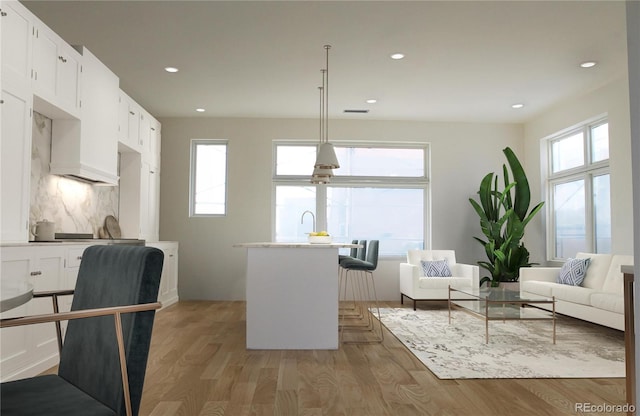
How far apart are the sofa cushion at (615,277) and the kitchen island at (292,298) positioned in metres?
3.03

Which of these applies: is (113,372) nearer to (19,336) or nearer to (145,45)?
(19,336)

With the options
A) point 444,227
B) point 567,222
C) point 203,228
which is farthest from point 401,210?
point 203,228

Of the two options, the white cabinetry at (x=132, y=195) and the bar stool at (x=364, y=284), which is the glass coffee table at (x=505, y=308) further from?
the white cabinetry at (x=132, y=195)

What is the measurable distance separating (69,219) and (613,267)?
5.72 meters

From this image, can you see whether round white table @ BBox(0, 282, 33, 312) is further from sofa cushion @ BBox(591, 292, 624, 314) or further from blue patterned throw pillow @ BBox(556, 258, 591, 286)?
blue patterned throw pillow @ BBox(556, 258, 591, 286)

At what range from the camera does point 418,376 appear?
3.23 meters

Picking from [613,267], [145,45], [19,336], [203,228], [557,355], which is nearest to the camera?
[19,336]

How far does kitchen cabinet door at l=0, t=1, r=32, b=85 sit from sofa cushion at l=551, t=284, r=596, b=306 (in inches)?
209

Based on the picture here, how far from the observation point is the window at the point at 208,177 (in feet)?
24.3

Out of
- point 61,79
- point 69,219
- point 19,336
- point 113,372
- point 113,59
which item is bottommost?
point 19,336

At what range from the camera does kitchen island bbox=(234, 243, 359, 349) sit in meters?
4.02

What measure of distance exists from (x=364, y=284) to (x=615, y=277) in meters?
3.45

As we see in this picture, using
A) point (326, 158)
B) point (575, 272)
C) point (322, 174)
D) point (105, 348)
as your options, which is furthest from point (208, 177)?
point (105, 348)

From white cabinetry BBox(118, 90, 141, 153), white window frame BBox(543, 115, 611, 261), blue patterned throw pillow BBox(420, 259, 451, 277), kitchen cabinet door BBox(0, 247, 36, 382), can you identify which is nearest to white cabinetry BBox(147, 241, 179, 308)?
white cabinetry BBox(118, 90, 141, 153)
